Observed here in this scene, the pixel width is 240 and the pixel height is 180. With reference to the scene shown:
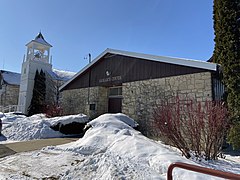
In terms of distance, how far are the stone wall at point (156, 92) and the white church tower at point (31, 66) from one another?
15802 mm

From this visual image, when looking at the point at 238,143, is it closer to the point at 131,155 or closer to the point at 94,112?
the point at 131,155

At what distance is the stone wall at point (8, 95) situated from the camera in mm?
24828

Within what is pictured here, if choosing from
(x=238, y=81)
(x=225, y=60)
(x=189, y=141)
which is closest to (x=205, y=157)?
(x=189, y=141)

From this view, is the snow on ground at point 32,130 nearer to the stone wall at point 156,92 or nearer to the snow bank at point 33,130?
the snow bank at point 33,130

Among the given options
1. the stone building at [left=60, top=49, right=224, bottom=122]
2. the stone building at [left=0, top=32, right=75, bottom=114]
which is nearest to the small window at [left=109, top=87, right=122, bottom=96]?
the stone building at [left=60, top=49, right=224, bottom=122]

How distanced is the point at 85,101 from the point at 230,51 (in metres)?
9.30

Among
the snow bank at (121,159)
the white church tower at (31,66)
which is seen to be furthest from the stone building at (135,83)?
the white church tower at (31,66)

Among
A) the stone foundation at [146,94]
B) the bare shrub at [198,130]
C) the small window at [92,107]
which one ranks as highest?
the stone foundation at [146,94]

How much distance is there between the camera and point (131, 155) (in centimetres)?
465

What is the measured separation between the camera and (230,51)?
731 centimetres

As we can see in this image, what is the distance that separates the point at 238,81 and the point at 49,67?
72.2 ft

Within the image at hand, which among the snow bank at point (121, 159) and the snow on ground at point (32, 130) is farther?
the snow on ground at point (32, 130)

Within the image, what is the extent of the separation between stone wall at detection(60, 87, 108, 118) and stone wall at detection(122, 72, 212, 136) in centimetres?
230

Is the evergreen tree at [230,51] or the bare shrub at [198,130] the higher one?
the evergreen tree at [230,51]
